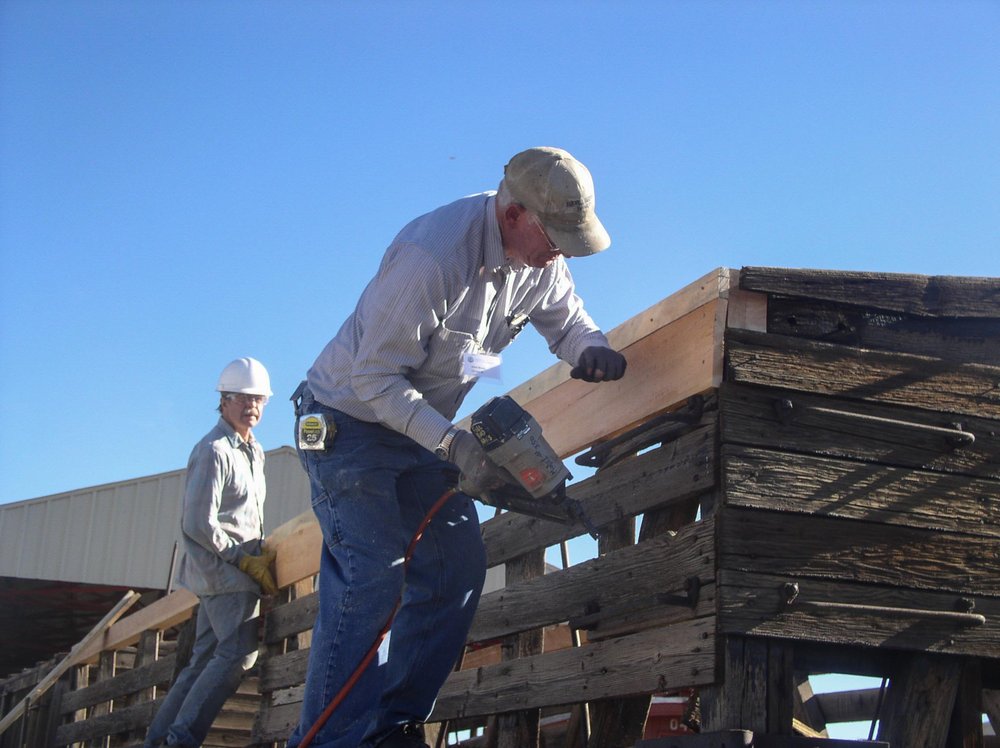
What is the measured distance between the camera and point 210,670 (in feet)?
19.8

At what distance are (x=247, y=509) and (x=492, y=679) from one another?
2.73 metres

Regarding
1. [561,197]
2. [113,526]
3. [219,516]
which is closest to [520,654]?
[561,197]

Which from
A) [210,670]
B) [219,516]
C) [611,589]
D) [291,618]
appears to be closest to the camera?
[611,589]

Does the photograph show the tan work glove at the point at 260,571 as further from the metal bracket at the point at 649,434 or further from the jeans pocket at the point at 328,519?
the metal bracket at the point at 649,434

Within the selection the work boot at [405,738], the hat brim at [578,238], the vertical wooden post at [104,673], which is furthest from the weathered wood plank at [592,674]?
the vertical wooden post at [104,673]

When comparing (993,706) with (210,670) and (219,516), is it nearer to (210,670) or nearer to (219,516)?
(210,670)

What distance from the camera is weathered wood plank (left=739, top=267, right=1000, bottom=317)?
3.64 metres

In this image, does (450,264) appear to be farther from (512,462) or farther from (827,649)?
(827,649)

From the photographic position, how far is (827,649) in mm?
3391

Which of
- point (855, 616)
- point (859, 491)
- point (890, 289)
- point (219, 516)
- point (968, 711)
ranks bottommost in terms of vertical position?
point (968, 711)

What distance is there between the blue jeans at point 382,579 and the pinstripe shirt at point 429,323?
0.62 feet

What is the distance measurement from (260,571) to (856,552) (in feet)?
12.7

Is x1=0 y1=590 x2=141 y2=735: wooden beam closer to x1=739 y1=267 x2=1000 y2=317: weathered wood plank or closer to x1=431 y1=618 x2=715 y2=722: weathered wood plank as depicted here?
x1=431 y1=618 x2=715 y2=722: weathered wood plank

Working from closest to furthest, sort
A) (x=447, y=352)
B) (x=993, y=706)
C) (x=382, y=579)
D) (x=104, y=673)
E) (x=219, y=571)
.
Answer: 1. (x=382, y=579)
2. (x=447, y=352)
3. (x=993, y=706)
4. (x=219, y=571)
5. (x=104, y=673)
